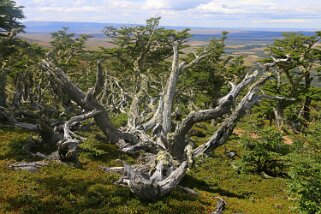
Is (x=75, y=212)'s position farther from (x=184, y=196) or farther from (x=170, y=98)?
(x=170, y=98)

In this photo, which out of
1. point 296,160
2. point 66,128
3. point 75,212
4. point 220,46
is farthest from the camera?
point 220,46

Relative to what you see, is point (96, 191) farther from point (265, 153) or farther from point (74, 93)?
point (265, 153)

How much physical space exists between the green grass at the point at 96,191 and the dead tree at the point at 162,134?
0.73 metres

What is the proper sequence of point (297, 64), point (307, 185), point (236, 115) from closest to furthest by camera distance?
point (307, 185)
point (236, 115)
point (297, 64)

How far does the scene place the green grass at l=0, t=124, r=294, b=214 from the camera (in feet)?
41.5

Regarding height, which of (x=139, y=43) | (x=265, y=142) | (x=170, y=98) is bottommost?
(x=265, y=142)

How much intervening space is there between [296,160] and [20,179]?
11.6 m

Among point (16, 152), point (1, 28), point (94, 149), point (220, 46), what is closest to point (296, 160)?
point (94, 149)

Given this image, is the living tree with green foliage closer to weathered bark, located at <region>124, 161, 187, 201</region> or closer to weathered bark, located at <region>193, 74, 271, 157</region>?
weathered bark, located at <region>193, 74, 271, 157</region>

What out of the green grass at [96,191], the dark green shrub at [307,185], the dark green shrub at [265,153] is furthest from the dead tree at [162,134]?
the dark green shrub at [265,153]

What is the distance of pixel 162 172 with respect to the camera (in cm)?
1488

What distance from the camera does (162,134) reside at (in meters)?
19.2

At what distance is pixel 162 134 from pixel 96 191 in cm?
620

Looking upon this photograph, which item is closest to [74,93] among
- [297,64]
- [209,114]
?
[209,114]
